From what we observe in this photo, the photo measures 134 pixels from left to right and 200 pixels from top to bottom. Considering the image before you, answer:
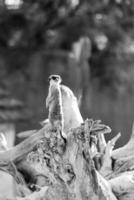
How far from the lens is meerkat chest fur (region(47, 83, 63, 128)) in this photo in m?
0.98

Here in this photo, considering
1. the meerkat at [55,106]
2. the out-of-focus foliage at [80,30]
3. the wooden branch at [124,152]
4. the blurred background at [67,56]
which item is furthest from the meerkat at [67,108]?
the out-of-focus foliage at [80,30]

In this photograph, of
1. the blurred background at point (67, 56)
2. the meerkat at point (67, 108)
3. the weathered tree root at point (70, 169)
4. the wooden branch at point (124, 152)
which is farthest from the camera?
the blurred background at point (67, 56)

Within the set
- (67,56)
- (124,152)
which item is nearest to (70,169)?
(124,152)

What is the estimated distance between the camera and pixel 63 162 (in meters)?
0.94

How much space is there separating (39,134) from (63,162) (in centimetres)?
12

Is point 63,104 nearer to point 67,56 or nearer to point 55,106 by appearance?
point 55,106

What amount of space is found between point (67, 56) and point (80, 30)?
288 mm

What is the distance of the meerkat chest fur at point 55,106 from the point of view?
3.21 ft

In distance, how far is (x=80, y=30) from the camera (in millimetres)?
4004

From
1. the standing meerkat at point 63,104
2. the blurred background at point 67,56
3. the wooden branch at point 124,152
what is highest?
the blurred background at point 67,56

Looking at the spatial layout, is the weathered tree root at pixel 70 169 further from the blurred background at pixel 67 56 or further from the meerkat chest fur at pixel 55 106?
the blurred background at pixel 67 56

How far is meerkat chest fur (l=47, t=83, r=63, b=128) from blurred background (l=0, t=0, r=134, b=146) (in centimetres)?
268

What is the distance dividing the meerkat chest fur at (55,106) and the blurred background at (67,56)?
8.79 feet

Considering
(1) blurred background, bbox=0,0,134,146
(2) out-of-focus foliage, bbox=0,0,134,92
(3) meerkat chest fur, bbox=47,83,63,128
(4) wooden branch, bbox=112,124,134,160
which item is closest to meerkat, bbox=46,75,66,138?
(3) meerkat chest fur, bbox=47,83,63,128
